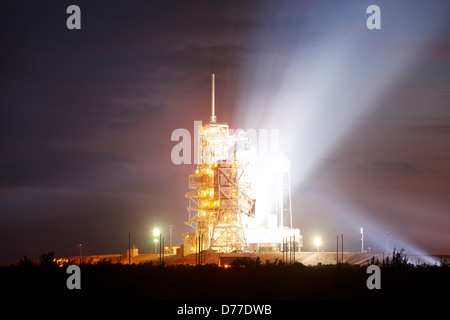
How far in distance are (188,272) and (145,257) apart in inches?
1291

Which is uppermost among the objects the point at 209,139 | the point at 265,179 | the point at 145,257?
the point at 209,139

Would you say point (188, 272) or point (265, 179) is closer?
point (188, 272)

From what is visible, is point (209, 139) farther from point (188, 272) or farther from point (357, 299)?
point (357, 299)

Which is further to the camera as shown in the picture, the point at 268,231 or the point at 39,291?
the point at 268,231

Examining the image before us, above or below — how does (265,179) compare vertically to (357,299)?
above

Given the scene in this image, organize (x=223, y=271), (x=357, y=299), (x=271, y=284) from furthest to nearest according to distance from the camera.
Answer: (x=223, y=271) → (x=271, y=284) → (x=357, y=299)

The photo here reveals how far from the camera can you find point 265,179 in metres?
75.1

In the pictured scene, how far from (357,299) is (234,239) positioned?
3539cm

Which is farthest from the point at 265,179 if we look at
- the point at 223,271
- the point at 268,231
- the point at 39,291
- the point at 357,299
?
the point at 39,291
